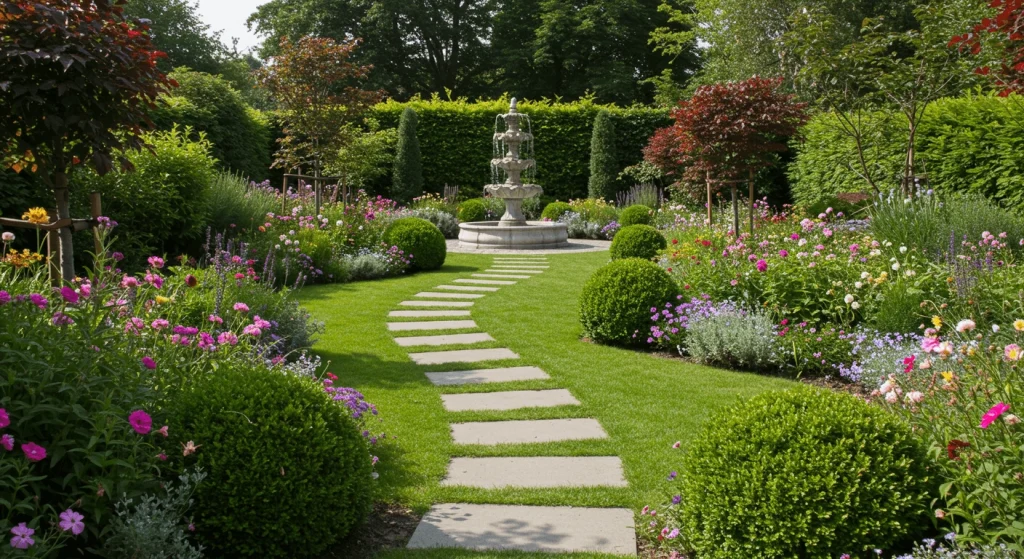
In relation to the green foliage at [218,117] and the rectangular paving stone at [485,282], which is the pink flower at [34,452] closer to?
the rectangular paving stone at [485,282]

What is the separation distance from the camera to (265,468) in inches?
105

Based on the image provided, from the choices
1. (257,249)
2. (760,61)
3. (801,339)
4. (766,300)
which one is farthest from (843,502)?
(760,61)

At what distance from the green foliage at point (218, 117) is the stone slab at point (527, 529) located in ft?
37.5

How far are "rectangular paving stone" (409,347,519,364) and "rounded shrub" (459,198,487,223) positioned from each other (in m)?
12.5

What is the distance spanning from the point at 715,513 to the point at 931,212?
528cm

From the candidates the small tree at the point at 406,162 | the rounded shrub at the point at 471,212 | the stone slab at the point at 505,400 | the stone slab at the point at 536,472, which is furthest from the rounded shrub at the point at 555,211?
the stone slab at the point at 536,472

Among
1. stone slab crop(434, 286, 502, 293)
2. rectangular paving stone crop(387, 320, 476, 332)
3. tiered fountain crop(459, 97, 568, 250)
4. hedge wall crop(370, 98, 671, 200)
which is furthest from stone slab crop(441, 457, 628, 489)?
hedge wall crop(370, 98, 671, 200)

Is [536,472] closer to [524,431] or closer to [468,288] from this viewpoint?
[524,431]

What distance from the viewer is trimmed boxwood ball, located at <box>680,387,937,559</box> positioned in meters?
2.48

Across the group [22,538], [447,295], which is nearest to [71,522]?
[22,538]

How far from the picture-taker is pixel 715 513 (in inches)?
104

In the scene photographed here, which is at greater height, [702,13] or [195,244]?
[702,13]

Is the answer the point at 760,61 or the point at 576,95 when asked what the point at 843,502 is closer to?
the point at 760,61

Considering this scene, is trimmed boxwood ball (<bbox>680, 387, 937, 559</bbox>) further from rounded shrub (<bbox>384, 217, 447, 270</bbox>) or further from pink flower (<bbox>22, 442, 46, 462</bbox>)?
rounded shrub (<bbox>384, 217, 447, 270</bbox>)
